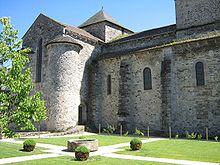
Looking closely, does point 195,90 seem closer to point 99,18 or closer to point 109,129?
point 109,129

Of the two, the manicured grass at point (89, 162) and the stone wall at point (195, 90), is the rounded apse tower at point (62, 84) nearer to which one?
the stone wall at point (195, 90)

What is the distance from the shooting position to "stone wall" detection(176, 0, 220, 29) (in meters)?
20.9

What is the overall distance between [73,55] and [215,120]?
13558mm

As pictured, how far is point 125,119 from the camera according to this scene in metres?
21.1

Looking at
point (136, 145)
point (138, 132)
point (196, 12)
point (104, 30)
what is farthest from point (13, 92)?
point (104, 30)

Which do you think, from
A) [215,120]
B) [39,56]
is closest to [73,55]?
[39,56]

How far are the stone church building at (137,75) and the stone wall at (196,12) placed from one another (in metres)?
0.08

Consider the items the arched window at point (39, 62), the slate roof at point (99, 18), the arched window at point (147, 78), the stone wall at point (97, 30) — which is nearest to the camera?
the arched window at point (147, 78)

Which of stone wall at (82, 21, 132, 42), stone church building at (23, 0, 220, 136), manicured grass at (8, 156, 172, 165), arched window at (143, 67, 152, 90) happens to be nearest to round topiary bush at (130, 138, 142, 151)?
manicured grass at (8, 156, 172, 165)

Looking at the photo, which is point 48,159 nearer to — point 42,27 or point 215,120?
point 215,120

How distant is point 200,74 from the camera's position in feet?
60.6

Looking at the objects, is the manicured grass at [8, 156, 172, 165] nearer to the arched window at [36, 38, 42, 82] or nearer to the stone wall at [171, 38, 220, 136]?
the stone wall at [171, 38, 220, 136]

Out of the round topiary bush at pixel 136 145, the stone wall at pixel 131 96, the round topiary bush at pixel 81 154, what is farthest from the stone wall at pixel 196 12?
the round topiary bush at pixel 81 154

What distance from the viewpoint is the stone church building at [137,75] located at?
18.3 metres
